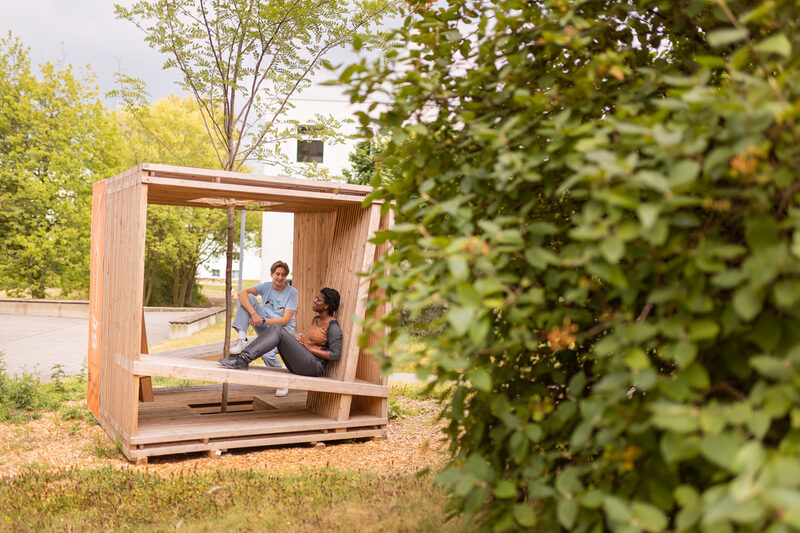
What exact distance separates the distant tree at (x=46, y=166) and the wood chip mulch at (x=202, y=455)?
16.4 metres

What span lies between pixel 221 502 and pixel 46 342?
517 inches

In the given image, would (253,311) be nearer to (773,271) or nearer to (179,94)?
(773,271)

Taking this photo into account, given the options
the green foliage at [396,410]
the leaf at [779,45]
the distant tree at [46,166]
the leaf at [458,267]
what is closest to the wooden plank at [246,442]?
the green foliage at [396,410]

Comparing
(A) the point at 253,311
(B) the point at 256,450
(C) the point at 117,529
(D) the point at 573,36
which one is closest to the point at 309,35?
(A) the point at 253,311

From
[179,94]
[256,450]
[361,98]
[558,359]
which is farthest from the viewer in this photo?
[179,94]

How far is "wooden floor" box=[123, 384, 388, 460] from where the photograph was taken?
574cm

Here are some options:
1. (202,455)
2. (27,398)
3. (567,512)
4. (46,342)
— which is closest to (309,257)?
(202,455)

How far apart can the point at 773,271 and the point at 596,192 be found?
1.36 feet

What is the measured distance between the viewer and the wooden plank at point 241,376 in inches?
218

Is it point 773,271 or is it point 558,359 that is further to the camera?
point 558,359

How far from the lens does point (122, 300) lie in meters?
5.96

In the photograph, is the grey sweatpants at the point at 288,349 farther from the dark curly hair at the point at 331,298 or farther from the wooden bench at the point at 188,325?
the wooden bench at the point at 188,325

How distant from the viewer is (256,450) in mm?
6250

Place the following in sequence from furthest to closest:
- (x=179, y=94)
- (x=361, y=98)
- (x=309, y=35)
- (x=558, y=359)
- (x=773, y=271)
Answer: (x=179, y=94)
(x=309, y=35)
(x=558, y=359)
(x=361, y=98)
(x=773, y=271)
